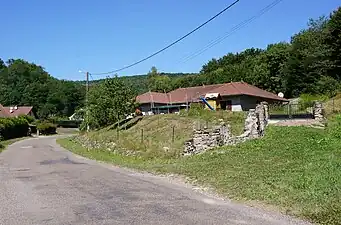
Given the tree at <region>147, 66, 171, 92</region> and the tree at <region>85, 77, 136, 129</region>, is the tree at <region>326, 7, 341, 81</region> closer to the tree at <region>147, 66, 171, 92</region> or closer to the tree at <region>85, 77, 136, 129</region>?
the tree at <region>85, 77, 136, 129</region>

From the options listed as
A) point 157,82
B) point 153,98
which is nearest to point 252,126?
point 153,98

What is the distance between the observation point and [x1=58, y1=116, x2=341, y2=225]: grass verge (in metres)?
9.64

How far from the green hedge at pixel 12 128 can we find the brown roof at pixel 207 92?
17450 mm

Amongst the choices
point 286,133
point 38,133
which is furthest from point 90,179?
point 38,133

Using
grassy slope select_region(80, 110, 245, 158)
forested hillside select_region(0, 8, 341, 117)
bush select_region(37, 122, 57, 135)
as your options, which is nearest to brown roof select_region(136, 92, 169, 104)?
forested hillside select_region(0, 8, 341, 117)

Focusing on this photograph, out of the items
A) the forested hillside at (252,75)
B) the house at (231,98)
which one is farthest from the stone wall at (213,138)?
the house at (231,98)

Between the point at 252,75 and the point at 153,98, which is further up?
the point at 252,75

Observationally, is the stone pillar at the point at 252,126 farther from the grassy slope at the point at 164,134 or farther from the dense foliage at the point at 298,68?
the dense foliage at the point at 298,68

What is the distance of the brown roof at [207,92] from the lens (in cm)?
5788

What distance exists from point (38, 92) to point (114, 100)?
253 feet

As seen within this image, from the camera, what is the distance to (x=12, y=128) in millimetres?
62375

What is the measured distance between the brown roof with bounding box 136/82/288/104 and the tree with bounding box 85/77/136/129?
50.1ft

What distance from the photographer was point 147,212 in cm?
934

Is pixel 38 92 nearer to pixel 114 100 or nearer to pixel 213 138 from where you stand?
pixel 114 100
